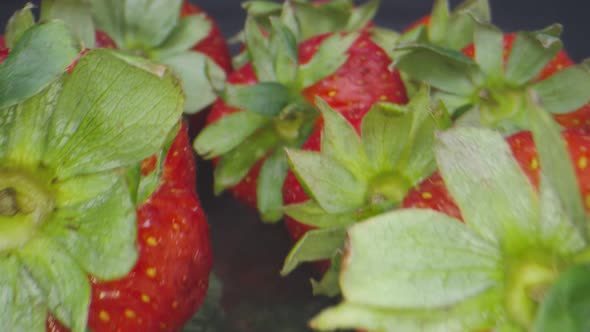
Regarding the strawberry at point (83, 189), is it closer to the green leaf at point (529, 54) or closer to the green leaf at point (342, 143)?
the green leaf at point (342, 143)

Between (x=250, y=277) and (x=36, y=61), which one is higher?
(x=36, y=61)

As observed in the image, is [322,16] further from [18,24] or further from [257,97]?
[18,24]

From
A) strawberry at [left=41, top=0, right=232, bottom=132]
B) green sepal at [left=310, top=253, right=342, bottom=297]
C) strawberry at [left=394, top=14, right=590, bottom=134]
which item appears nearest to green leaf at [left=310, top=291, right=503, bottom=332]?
green sepal at [left=310, top=253, right=342, bottom=297]

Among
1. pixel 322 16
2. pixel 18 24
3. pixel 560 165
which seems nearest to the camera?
pixel 560 165

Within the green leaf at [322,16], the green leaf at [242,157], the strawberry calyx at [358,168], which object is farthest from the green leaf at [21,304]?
the green leaf at [322,16]

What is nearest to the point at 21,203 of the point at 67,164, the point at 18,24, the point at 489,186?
the point at 67,164

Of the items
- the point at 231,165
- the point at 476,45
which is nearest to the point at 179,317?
the point at 231,165

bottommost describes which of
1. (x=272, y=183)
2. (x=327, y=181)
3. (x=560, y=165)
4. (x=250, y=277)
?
(x=250, y=277)

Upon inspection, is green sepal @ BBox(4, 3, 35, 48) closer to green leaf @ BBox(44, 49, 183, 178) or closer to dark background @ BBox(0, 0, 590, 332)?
green leaf @ BBox(44, 49, 183, 178)
